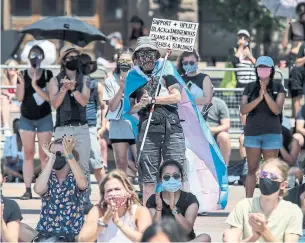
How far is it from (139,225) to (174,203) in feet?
2.56

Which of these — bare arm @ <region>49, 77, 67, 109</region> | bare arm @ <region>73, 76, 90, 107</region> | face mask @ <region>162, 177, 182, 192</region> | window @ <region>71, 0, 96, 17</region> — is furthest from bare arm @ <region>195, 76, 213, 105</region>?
window @ <region>71, 0, 96, 17</region>

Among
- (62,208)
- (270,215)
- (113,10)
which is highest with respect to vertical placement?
(113,10)

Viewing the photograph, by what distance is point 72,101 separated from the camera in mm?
12141

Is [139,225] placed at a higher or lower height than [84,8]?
lower

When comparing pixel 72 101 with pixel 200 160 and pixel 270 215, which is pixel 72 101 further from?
pixel 270 215

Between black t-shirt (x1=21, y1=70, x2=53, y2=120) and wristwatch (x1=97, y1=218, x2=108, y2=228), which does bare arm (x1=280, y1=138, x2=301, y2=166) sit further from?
wristwatch (x1=97, y1=218, x2=108, y2=228)

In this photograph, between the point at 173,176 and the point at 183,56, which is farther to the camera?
the point at 183,56

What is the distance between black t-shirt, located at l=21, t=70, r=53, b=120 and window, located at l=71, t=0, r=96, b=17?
12.6 metres

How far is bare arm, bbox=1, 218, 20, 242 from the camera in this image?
874 cm

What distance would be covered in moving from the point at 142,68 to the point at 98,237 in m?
2.63

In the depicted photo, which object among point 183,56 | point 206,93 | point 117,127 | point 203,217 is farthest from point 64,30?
point 203,217

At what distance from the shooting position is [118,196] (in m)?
8.59

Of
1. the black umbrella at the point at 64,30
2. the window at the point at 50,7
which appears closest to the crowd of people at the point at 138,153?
the black umbrella at the point at 64,30

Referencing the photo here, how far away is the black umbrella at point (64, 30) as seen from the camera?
1485 centimetres
